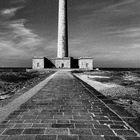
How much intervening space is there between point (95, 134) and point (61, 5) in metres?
44.9

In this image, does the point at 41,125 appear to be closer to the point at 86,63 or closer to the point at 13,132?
the point at 13,132

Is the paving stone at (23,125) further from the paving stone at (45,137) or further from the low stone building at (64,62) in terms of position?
the low stone building at (64,62)

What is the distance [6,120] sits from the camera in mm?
3652

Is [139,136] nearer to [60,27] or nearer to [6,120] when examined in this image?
[6,120]

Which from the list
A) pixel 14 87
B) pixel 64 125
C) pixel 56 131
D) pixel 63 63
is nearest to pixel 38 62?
pixel 63 63

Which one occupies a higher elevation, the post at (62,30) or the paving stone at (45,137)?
the post at (62,30)

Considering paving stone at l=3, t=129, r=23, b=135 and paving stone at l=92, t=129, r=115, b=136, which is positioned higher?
paving stone at l=3, t=129, r=23, b=135

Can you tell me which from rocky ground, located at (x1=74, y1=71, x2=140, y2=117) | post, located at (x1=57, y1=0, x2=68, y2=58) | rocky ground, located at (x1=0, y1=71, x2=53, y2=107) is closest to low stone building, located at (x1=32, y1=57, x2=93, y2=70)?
post, located at (x1=57, y1=0, x2=68, y2=58)

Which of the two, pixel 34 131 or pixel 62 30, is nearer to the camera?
pixel 34 131

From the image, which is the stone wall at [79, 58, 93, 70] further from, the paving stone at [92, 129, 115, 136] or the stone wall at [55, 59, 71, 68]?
the paving stone at [92, 129, 115, 136]

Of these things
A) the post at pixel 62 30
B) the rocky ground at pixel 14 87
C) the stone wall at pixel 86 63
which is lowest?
the rocky ground at pixel 14 87

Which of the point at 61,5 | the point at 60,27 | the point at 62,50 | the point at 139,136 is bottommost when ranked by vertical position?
the point at 139,136

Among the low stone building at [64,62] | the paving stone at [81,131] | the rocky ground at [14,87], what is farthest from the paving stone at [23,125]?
the low stone building at [64,62]

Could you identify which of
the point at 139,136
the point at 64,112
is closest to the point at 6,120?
the point at 64,112
